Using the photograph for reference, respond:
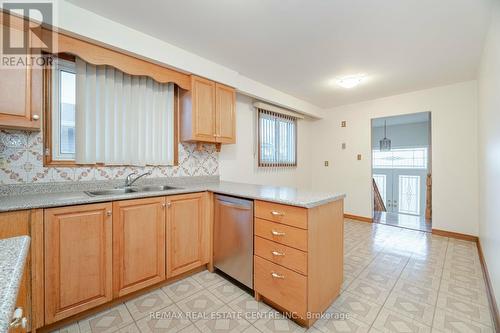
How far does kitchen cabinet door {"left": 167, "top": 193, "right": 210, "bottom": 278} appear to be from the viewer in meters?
2.00

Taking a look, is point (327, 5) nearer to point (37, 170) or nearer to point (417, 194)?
point (37, 170)

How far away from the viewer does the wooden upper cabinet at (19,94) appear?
145 cm

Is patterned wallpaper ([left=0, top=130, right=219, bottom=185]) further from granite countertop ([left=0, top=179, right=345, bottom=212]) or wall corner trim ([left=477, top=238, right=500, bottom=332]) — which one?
wall corner trim ([left=477, top=238, right=500, bottom=332])

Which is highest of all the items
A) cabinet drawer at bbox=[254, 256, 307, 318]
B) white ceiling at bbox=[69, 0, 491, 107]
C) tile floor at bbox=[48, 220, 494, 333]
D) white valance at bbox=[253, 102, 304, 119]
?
white ceiling at bbox=[69, 0, 491, 107]

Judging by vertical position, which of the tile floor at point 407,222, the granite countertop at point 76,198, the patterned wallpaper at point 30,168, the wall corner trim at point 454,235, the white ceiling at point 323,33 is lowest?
the tile floor at point 407,222

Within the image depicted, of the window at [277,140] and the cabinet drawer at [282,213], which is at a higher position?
the window at [277,140]

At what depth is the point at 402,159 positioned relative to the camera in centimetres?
678

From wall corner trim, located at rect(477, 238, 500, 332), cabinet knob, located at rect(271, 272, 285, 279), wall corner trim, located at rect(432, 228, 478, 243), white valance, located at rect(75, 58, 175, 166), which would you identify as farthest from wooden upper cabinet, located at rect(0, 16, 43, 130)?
wall corner trim, located at rect(432, 228, 478, 243)

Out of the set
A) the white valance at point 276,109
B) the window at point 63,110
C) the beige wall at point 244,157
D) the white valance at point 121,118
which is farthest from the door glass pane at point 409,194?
the window at point 63,110

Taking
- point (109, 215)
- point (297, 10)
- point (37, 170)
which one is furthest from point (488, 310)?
point (37, 170)

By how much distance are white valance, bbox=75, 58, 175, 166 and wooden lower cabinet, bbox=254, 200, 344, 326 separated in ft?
4.69

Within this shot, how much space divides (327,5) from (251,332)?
2461mm

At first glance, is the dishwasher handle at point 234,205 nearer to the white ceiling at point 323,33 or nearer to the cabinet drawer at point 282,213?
the cabinet drawer at point 282,213

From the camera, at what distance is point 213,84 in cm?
263
